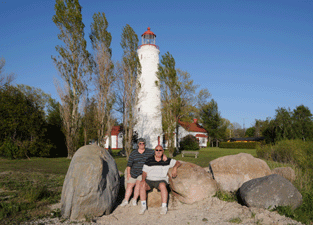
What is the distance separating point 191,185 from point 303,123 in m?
22.0

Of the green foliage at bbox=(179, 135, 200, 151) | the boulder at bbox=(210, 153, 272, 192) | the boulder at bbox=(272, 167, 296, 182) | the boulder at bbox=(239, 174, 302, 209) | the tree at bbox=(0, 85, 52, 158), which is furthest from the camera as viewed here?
the green foliage at bbox=(179, 135, 200, 151)

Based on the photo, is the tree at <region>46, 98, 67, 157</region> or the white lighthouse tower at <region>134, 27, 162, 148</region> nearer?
the tree at <region>46, 98, 67, 157</region>

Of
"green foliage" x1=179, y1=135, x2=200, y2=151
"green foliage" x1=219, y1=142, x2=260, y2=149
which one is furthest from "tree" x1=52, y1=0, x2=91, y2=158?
"green foliage" x1=219, y1=142, x2=260, y2=149

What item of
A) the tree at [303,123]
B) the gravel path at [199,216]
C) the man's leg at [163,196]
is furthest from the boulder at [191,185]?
the tree at [303,123]

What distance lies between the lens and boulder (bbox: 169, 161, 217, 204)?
5523 millimetres

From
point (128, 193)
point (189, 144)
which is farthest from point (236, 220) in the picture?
point (189, 144)

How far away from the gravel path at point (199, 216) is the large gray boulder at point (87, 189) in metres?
0.21

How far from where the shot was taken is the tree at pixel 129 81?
18.5 m

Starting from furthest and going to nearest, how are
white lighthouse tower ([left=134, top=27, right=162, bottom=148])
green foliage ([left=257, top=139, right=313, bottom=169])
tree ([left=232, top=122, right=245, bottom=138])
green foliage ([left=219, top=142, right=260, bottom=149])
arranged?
tree ([left=232, top=122, right=245, bottom=138]) < green foliage ([left=219, top=142, right=260, bottom=149]) < white lighthouse tower ([left=134, top=27, right=162, bottom=148]) < green foliage ([left=257, top=139, right=313, bottom=169])

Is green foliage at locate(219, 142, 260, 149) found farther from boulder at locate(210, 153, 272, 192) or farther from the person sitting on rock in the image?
the person sitting on rock

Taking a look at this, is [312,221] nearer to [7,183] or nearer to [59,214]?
[59,214]

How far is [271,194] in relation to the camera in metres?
4.97

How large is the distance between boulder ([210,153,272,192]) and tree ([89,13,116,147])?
13028 millimetres

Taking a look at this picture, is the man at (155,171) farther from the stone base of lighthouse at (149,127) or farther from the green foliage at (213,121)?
the green foliage at (213,121)
